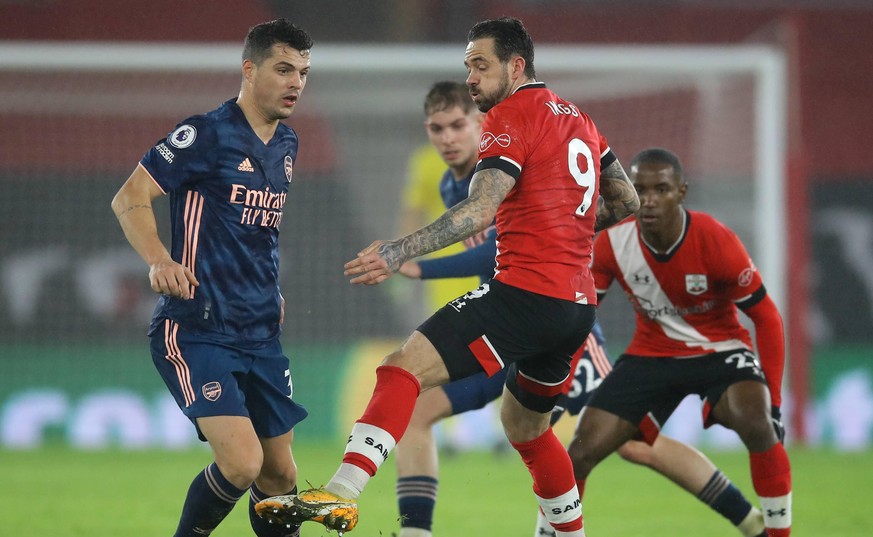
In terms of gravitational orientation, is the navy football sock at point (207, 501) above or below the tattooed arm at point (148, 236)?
below

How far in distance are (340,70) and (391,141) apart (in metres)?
1.42

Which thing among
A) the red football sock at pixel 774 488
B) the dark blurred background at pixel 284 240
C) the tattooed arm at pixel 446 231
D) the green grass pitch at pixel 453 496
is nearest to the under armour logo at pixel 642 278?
the red football sock at pixel 774 488

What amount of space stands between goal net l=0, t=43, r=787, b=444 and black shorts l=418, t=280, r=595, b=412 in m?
6.95

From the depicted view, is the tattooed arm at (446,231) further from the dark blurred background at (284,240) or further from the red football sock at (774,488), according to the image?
the dark blurred background at (284,240)

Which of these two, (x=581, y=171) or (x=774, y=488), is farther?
(x=774, y=488)

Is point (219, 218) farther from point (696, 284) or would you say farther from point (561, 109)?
point (696, 284)

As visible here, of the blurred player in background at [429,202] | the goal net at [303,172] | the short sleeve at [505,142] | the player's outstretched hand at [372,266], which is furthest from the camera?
the goal net at [303,172]

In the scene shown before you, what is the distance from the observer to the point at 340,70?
34.2 feet

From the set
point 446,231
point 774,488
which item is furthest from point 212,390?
point 774,488

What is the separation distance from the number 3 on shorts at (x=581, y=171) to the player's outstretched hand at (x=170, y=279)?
141 centimetres

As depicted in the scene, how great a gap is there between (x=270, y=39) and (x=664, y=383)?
2367 mm

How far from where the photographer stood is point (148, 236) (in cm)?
414

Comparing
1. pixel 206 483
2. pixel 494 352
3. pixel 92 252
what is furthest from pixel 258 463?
pixel 92 252

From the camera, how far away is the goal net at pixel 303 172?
37.3 ft
